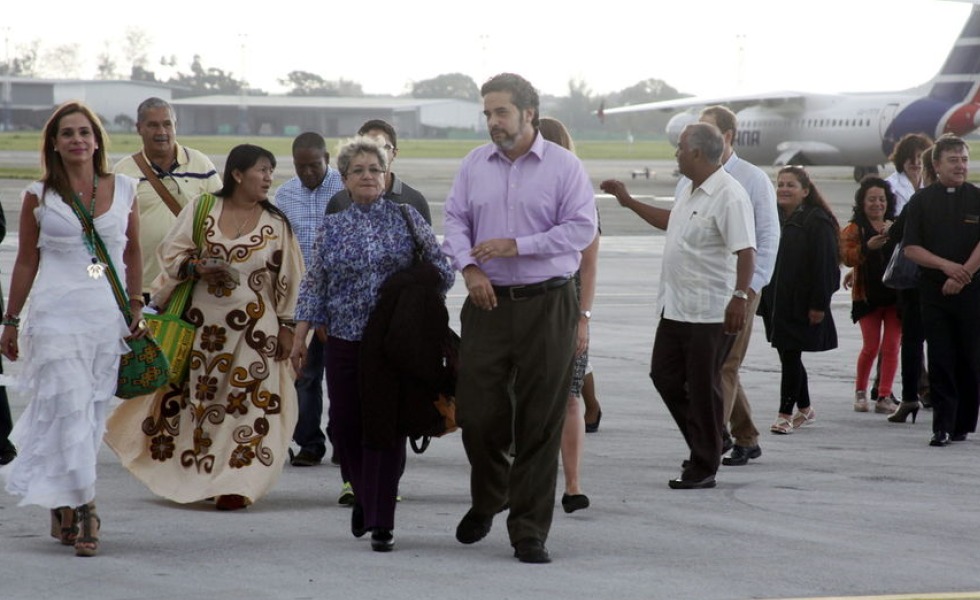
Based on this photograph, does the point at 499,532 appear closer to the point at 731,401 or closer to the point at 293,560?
the point at 293,560

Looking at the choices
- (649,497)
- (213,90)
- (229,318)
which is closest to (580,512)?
(649,497)

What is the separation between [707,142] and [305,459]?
2.77 metres

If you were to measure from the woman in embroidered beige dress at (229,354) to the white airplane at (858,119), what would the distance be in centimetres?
5110

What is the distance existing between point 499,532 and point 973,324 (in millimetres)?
4057

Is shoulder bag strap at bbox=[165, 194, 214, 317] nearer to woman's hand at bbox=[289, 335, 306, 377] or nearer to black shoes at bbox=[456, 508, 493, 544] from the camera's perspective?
woman's hand at bbox=[289, 335, 306, 377]

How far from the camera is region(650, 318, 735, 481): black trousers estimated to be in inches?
314

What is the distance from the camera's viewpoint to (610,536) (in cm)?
677

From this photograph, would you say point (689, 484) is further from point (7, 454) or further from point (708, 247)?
point (7, 454)

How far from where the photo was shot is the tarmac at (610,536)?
5.77m

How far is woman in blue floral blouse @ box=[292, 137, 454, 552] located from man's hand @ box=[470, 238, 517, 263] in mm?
353

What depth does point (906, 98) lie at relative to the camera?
199 ft

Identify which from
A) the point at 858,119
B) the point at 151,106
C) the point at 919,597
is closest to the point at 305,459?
the point at 151,106

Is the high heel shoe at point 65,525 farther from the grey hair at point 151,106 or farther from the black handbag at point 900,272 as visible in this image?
the black handbag at point 900,272

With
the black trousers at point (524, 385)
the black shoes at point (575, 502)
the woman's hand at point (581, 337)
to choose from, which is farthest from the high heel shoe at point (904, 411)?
the black trousers at point (524, 385)
